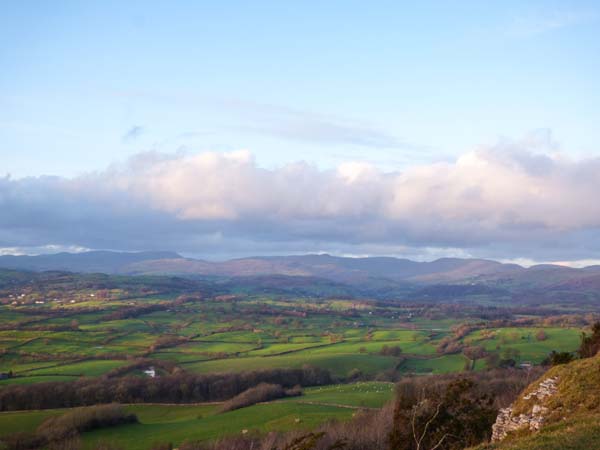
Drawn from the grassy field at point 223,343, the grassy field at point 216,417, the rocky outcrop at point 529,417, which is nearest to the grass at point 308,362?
the grassy field at point 223,343

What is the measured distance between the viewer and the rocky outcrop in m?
24.7

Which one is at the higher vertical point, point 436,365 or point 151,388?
point 436,365

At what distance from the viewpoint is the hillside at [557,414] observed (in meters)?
17.9

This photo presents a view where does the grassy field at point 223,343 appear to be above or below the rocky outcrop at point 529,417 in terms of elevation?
below

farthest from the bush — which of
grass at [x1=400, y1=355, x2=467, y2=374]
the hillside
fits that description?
grass at [x1=400, y1=355, x2=467, y2=374]

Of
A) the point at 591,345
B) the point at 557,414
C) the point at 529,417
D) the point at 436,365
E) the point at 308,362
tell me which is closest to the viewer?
the point at 557,414

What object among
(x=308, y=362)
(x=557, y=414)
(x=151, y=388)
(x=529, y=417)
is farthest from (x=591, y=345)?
→ (x=151, y=388)

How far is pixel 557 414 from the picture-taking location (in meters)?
24.8

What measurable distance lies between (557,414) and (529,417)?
1.45 m

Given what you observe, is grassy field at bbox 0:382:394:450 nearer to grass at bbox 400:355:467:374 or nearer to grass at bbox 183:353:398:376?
grass at bbox 183:353:398:376

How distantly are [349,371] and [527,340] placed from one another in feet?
158

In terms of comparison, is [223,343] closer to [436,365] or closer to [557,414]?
[436,365]

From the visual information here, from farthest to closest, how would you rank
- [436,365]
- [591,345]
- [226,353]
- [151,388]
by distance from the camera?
1. [226,353]
2. [436,365]
3. [151,388]
4. [591,345]

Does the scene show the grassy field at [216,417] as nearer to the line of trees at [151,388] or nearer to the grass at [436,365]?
the line of trees at [151,388]
